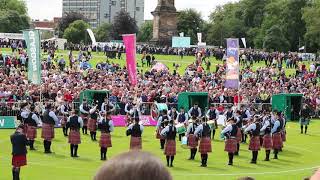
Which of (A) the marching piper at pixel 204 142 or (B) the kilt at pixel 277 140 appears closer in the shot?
(A) the marching piper at pixel 204 142

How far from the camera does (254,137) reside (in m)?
21.6

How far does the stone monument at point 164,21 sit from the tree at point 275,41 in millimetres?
20901

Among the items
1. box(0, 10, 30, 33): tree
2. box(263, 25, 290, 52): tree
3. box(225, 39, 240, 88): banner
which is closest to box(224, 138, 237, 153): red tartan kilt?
box(225, 39, 240, 88): banner

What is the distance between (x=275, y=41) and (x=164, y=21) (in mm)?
23559

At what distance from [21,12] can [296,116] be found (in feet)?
364

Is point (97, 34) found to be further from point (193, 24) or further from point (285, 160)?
point (285, 160)

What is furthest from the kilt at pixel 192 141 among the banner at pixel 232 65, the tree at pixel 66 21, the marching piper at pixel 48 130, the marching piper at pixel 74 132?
the tree at pixel 66 21

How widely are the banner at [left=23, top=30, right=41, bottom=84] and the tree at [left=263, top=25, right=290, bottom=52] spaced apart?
70257 millimetres

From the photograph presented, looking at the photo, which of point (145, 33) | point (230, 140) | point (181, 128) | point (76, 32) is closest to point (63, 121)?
point (181, 128)

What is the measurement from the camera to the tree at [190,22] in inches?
4955

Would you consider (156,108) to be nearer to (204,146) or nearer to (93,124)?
(93,124)

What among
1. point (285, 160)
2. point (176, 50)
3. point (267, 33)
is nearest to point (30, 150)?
point (285, 160)

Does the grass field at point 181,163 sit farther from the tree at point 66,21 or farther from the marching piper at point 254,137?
the tree at point 66,21

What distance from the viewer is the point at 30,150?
73.7 feet
